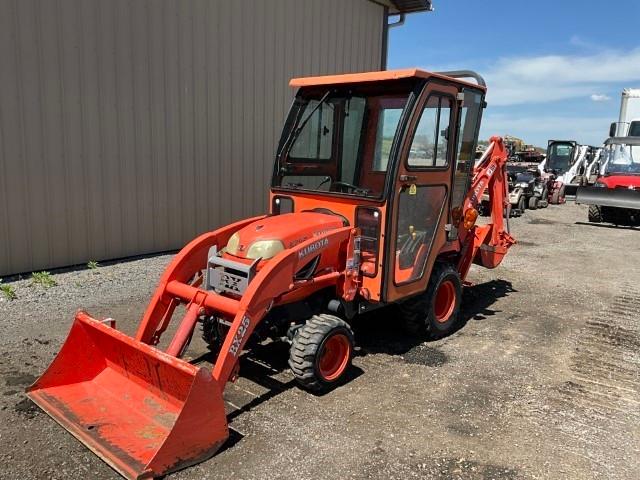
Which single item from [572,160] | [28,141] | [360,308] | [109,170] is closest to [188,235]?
[109,170]

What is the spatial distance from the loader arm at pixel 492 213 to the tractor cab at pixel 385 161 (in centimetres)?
36

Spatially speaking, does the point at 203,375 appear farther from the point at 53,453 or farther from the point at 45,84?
the point at 45,84

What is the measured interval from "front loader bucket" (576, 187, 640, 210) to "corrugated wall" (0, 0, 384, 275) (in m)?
7.54

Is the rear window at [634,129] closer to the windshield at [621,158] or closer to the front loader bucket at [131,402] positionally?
the windshield at [621,158]

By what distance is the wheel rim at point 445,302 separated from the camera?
5.27m

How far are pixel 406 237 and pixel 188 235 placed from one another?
4.62m

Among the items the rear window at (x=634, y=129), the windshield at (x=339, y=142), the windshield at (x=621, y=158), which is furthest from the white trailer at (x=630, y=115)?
the windshield at (x=339, y=142)

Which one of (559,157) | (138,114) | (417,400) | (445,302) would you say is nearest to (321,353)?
(417,400)

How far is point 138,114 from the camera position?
7441 mm

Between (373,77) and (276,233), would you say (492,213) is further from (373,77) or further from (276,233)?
(276,233)

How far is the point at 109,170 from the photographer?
23.6 ft

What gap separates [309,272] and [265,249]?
0.38 meters

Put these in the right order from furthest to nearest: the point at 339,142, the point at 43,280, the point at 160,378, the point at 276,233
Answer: the point at 43,280
the point at 339,142
the point at 276,233
the point at 160,378

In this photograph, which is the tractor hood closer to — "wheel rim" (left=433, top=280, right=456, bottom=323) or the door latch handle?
the door latch handle
